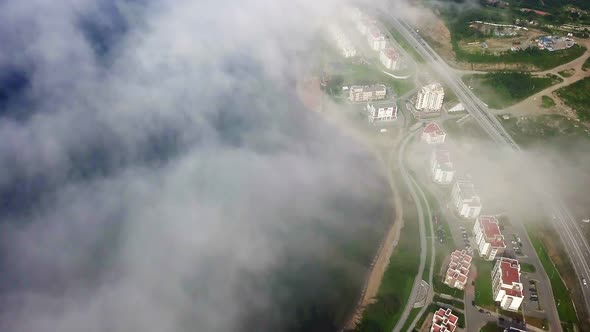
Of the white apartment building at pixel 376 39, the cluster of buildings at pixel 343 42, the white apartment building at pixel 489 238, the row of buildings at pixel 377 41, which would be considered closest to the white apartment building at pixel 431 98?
the row of buildings at pixel 377 41

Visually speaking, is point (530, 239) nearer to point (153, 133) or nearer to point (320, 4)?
point (153, 133)

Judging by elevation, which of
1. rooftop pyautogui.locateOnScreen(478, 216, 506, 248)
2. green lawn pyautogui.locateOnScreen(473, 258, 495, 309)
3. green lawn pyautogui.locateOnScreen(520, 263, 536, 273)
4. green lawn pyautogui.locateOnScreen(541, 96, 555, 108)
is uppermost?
rooftop pyautogui.locateOnScreen(478, 216, 506, 248)

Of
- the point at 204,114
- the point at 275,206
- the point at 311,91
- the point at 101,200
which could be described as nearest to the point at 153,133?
the point at 204,114

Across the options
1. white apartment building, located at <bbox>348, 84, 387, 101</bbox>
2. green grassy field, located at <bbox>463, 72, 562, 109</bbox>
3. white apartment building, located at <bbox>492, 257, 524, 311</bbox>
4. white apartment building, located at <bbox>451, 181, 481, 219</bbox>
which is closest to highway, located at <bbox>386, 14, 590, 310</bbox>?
green grassy field, located at <bbox>463, 72, 562, 109</bbox>

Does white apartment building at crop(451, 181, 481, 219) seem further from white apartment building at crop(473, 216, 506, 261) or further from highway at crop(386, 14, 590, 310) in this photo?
highway at crop(386, 14, 590, 310)

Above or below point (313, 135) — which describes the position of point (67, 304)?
above
